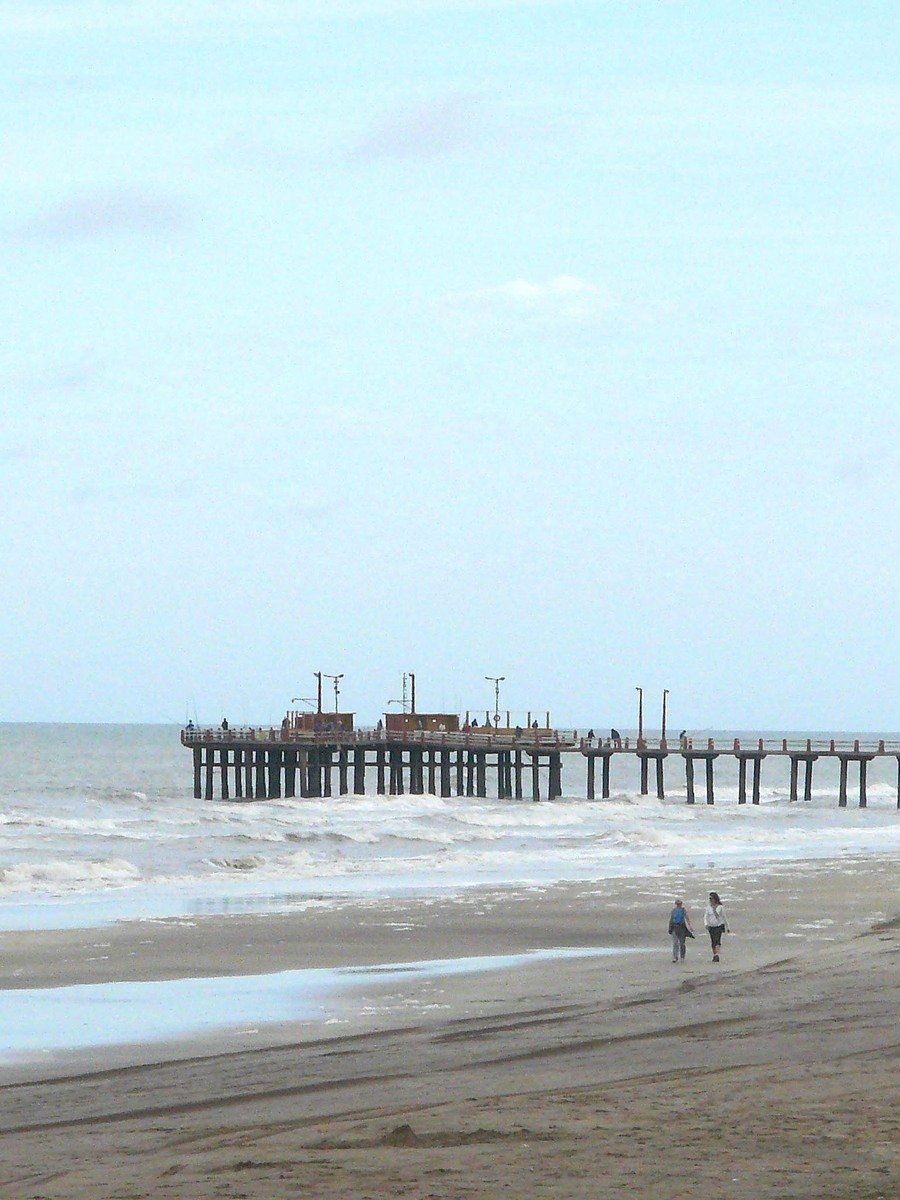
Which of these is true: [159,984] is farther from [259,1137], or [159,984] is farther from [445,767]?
[445,767]

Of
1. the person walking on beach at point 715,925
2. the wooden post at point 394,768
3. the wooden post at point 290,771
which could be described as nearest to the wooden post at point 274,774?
the wooden post at point 290,771

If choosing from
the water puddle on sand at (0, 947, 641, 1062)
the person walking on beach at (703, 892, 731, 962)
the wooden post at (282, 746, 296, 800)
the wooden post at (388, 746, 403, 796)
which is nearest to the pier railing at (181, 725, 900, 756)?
the wooden post at (388, 746, 403, 796)

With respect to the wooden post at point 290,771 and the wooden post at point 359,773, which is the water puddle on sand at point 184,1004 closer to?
the wooden post at point 359,773

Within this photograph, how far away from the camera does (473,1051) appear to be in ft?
55.8

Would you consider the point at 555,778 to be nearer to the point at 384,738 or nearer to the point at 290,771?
the point at 384,738

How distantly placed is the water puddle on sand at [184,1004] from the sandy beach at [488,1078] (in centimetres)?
39

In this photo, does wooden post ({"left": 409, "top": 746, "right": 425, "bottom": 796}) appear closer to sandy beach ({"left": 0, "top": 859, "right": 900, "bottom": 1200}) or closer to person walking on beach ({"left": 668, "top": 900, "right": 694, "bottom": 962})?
sandy beach ({"left": 0, "top": 859, "right": 900, "bottom": 1200})

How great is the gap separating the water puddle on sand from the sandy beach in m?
0.39

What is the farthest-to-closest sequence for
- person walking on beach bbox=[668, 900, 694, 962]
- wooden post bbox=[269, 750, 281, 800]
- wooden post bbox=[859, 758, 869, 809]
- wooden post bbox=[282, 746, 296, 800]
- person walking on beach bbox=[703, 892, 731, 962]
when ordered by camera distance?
wooden post bbox=[282, 746, 296, 800], wooden post bbox=[269, 750, 281, 800], wooden post bbox=[859, 758, 869, 809], person walking on beach bbox=[703, 892, 731, 962], person walking on beach bbox=[668, 900, 694, 962]

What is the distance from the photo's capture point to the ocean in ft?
121

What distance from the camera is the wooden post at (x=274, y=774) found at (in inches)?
3250

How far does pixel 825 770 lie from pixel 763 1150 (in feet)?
520

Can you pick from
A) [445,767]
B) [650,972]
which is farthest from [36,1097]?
[445,767]

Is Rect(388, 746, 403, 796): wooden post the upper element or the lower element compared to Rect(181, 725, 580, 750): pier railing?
lower
